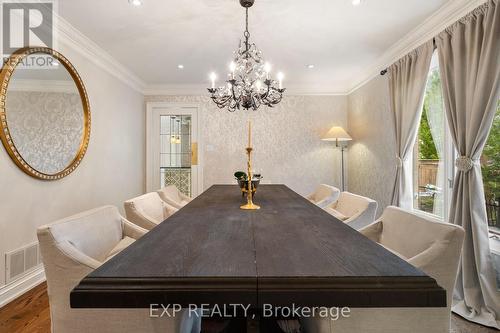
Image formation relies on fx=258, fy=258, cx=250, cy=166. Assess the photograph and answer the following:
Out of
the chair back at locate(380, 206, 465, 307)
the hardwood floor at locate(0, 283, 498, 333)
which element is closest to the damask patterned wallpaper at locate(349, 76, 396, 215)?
the hardwood floor at locate(0, 283, 498, 333)

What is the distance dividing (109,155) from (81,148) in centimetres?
65

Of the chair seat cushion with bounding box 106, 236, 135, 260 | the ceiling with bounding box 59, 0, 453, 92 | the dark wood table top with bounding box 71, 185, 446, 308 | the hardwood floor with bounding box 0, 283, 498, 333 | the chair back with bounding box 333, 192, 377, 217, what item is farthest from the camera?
the ceiling with bounding box 59, 0, 453, 92

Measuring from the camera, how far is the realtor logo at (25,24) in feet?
7.13

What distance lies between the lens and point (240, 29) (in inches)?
107

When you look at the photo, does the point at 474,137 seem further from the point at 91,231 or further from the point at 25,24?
the point at 25,24

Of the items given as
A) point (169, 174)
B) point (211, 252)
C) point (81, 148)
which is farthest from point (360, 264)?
point (169, 174)

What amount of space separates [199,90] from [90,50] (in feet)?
6.42

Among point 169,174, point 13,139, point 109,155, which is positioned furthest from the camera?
point 169,174

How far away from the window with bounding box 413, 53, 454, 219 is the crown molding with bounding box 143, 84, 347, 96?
2109 mm

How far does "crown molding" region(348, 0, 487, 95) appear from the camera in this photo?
2.21m

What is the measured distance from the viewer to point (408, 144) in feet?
9.67

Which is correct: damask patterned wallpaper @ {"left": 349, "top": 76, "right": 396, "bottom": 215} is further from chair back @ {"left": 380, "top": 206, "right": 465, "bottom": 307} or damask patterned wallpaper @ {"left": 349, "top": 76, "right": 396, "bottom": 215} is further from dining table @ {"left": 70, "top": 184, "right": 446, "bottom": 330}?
dining table @ {"left": 70, "top": 184, "right": 446, "bottom": 330}

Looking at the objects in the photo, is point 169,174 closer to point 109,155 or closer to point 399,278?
point 109,155

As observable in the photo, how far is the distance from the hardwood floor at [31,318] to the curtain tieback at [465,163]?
3.75ft
